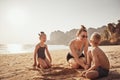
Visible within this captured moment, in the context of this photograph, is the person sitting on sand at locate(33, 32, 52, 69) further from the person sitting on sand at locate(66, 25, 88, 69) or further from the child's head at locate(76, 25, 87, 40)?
the child's head at locate(76, 25, 87, 40)

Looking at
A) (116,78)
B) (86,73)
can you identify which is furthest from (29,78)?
(116,78)

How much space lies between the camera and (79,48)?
18.3 feet

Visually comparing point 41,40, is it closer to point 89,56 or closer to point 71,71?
point 71,71

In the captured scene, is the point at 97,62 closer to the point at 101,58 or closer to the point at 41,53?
the point at 101,58

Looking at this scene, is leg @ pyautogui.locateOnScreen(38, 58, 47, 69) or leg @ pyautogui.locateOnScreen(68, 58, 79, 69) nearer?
leg @ pyautogui.locateOnScreen(68, 58, 79, 69)

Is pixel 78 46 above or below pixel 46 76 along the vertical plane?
above

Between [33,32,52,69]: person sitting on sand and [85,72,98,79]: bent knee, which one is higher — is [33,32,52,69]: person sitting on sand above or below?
above

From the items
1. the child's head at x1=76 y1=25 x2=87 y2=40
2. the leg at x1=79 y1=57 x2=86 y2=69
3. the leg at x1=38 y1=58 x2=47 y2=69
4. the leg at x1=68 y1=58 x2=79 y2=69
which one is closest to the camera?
the leg at x1=79 y1=57 x2=86 y2=69

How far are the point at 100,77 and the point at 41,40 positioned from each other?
2.33m

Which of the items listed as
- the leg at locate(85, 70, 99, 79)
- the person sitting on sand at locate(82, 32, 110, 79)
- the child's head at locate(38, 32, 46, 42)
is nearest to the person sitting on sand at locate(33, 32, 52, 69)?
the child's head at locate(38, 32, 46, 42)

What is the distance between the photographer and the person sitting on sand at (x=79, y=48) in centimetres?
518

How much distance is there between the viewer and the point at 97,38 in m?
4.12

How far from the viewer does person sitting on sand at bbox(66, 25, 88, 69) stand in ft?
17.0

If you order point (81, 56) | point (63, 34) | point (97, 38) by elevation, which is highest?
point (63, 34)
